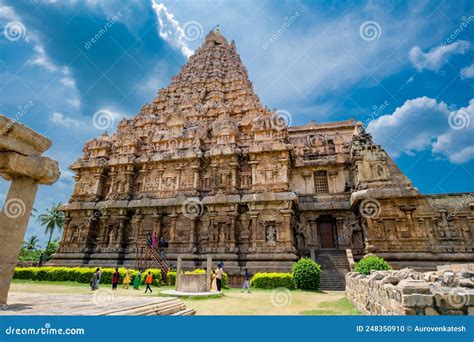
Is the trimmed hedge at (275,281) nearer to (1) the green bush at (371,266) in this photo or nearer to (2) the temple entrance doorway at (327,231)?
(1) the green bush at (371,266)

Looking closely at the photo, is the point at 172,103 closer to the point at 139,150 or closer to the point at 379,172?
the point at 139,150

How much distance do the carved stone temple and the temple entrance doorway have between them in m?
0.08

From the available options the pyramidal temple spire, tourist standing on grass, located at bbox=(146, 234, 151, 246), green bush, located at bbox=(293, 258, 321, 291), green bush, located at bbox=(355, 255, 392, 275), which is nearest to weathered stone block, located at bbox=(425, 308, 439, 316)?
green bush, located at bbox=(355, 255, 392, 275)

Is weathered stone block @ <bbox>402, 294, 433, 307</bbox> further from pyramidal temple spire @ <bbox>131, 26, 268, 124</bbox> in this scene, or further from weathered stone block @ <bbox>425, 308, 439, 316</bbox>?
pyramidal temple spire @ <bbox>131, 26, 268, 124</bbox>

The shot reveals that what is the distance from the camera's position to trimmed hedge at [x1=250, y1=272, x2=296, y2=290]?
15815 mm

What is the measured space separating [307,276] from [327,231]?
29.8ft

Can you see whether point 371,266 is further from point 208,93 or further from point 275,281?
point 208,93

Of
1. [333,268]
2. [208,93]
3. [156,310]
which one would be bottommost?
[156,310]

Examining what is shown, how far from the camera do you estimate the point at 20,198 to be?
686 cm

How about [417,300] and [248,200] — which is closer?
[417,300]

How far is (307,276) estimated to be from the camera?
1523 cm

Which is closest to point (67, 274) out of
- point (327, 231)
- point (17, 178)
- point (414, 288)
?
point (17, 178)

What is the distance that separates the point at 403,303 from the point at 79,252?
25.6m

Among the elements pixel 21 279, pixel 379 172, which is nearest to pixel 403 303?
pixel 379 172
